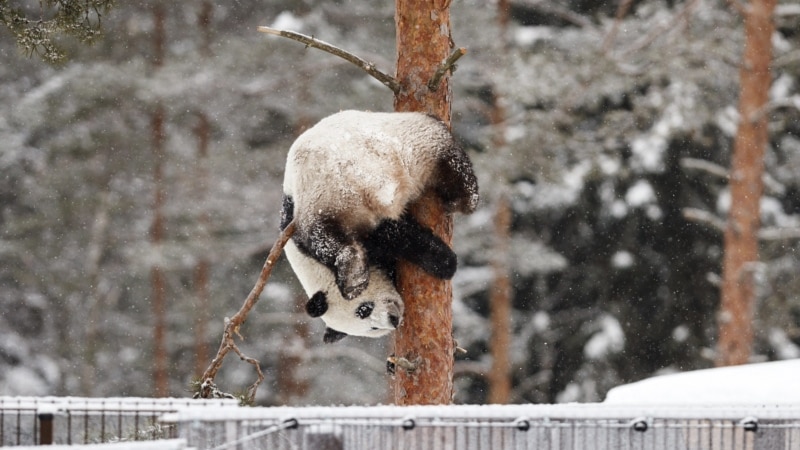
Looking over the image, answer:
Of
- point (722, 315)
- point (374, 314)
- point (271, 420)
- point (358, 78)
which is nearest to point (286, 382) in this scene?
point (358, 78)

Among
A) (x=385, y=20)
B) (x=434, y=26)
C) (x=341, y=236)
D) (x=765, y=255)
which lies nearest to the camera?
(x=341, y=236)

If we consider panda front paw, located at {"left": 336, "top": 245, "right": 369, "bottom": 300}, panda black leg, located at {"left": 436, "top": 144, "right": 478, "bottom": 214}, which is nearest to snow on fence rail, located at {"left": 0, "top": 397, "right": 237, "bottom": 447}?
panda front paw, located at {"left": 336, "top": 245, "right": 369, "bottom": 300}

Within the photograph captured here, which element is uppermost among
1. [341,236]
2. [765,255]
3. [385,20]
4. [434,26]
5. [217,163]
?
[385,20]

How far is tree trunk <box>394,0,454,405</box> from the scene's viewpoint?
495 centimetres

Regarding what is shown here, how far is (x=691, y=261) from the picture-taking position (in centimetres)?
1706

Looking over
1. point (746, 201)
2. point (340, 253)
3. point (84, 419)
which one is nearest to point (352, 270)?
point (340, 253)

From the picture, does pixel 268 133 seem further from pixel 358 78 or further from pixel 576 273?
pixel 576 273

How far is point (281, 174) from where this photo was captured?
1702cm

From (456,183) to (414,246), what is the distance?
0.39 m

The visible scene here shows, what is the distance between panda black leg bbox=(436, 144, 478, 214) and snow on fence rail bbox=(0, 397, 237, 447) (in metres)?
1.60

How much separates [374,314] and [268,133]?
1375 cm

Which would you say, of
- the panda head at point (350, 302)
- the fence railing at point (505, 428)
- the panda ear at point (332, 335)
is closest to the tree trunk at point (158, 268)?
the panda ear at point (332, 335)

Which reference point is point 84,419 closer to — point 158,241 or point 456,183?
point 456,183

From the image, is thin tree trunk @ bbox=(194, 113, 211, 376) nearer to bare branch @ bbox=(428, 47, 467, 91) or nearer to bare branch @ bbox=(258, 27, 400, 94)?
bare branch @ bbox=(258, 27, 400, 94)
